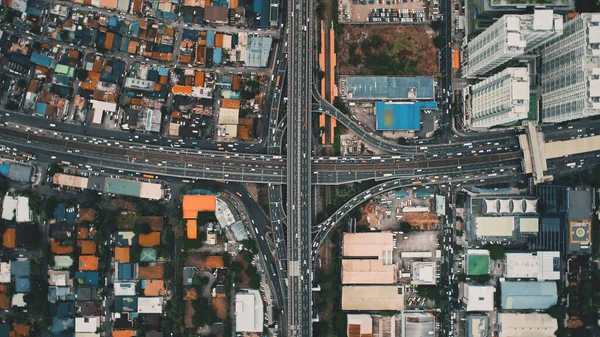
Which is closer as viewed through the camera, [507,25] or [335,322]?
[507,25]

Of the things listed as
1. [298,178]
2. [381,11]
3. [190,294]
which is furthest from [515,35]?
[190,294]

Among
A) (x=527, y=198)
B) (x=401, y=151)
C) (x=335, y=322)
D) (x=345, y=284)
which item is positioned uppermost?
(x=401, y=151)

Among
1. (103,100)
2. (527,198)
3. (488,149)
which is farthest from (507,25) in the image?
(103,100)

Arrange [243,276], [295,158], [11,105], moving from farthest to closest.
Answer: [243,276] < [11,105] < [295,158]

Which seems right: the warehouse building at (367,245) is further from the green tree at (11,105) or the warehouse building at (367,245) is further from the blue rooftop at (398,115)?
the green tree at (11,105)

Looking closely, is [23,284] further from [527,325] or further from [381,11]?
[527,325]

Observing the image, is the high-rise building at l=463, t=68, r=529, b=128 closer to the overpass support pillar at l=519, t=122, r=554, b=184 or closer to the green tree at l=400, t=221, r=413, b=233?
the overpass support pillar at l=519, t=122, r=554, b=184

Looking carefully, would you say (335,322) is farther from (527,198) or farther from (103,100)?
(103,100)
